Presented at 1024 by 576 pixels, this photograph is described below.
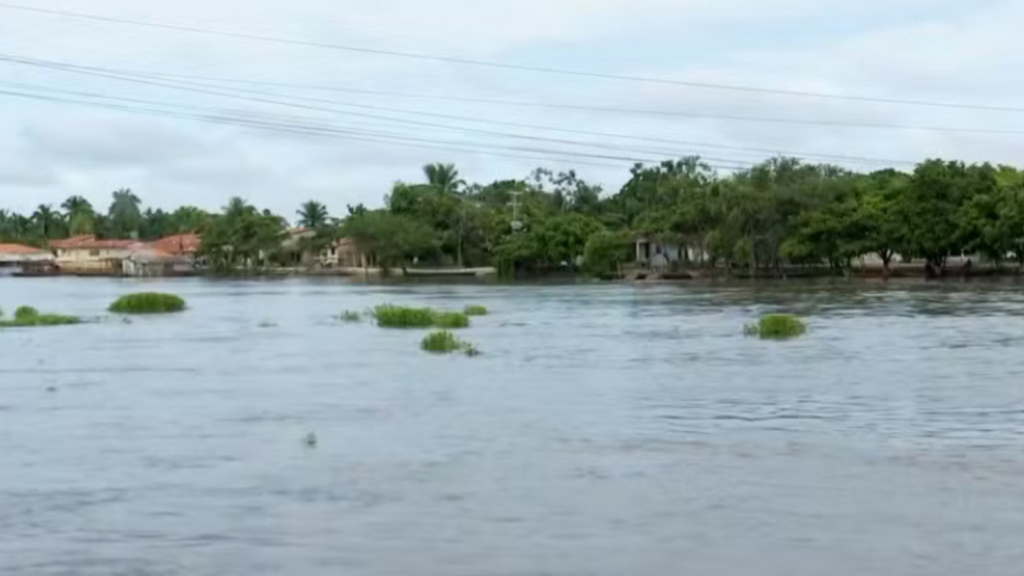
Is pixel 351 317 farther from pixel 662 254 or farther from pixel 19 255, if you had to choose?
pixel 19 255

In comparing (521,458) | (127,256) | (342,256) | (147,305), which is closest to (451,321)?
(147,305)

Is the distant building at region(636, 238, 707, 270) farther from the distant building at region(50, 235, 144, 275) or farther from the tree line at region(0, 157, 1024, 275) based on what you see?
the distant building at region(50, 235, 144, 275)

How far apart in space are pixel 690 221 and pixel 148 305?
47983mm

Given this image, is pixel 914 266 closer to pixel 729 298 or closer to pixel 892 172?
pixel 892 172

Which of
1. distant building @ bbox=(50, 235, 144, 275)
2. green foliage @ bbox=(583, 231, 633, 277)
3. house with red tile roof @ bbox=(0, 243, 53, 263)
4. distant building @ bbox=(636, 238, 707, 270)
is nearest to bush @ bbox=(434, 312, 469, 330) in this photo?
distant building @ bbox=(636, 238, 707, 270)

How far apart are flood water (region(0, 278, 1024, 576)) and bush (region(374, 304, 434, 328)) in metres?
6.80

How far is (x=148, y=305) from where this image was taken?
60.8m

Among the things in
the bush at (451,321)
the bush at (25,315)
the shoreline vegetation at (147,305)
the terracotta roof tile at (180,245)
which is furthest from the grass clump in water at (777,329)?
the terracotta roof tile at (180,245)

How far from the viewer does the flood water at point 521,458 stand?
14.0 meters

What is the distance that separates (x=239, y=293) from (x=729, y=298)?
103 feet

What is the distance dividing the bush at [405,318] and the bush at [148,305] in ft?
49.1

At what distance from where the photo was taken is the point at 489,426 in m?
22.6

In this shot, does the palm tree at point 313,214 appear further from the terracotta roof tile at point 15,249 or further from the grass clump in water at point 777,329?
the grass clump in water at point 777,329

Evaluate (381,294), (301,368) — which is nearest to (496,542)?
(301,368)
